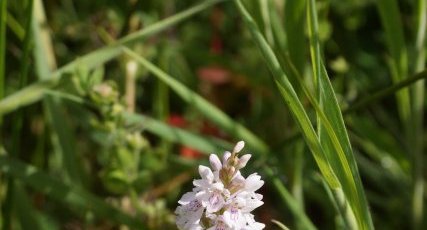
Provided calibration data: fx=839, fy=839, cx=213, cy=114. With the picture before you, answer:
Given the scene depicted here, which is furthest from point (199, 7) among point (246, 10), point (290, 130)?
point (290, 130)

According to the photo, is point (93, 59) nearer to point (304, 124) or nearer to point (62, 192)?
point (62, 192)

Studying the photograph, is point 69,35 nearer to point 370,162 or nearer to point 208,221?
point 370,162

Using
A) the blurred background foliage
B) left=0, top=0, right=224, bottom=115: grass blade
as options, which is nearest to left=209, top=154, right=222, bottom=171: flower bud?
the blurred background foliage

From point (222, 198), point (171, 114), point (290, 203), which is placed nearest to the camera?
point (222, 198)

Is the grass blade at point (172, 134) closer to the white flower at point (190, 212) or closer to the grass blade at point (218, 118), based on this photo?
the grass blade at point (218, 118)

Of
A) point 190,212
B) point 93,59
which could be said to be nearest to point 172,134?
point 93,59

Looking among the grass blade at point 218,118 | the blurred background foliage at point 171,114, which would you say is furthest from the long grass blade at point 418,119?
the grass blade at point 218,118

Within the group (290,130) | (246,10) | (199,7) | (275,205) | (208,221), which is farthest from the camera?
(275,205)
